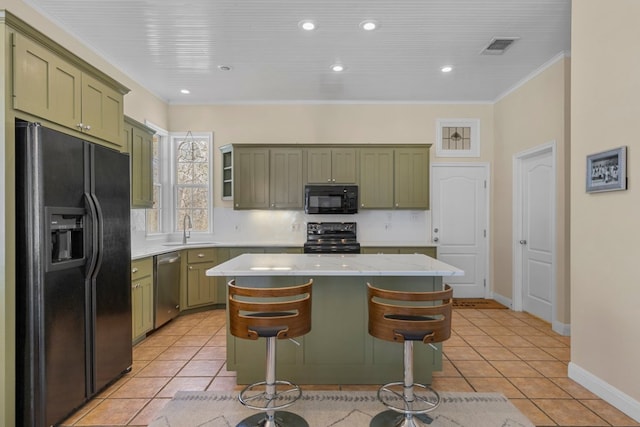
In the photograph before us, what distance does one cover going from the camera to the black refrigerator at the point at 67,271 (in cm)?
211

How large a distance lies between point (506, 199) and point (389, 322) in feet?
13.0

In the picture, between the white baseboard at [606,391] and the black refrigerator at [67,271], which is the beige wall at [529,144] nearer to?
the white baseboard at [606,391]

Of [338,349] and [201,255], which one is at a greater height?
[201,255]

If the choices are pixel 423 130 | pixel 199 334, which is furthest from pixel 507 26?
pixel 199 334

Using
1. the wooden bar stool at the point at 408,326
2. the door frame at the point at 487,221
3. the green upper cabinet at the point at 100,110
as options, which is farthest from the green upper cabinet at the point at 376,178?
the green upper cabinet at the point at 100,110

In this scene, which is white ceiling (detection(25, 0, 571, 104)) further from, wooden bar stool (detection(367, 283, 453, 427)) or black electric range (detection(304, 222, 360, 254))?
wooden bar stool (detection(367, 283, 453, 427))

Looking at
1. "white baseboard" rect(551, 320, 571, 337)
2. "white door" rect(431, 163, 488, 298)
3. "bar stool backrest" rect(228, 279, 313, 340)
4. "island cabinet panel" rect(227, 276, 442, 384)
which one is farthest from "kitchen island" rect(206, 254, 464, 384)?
"white door" rect(431, 163, 488, 298)

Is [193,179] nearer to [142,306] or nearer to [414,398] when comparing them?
[142,306]

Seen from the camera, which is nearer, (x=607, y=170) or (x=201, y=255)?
(x=607, y=170)

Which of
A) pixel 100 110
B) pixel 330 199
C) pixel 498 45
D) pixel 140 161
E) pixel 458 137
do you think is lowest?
pixel 330 199

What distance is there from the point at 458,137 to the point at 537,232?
1.92 metres

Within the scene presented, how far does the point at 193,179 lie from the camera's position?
5.82m

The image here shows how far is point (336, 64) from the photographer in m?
4.32

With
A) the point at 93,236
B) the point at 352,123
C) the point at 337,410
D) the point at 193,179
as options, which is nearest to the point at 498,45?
the point at 352,123
